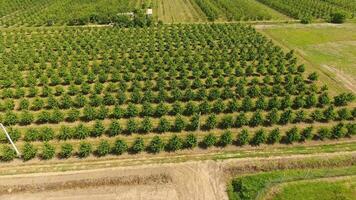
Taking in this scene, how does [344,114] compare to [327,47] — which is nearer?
[344,114]

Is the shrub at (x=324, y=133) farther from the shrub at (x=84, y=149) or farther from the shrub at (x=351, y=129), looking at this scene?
the shrub at (x=84, y=149)

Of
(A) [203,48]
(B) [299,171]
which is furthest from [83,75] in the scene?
(B) [299,171]

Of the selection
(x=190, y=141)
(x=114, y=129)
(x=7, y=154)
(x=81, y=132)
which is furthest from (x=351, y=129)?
(x=7, y=154)

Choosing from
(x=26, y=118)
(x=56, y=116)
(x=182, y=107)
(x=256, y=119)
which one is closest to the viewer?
(x=26, y=118)

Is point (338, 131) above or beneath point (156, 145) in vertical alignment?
above

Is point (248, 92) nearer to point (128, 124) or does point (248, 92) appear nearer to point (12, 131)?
point (128, 124)

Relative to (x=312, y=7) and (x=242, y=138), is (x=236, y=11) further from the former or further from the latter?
(x=242, y=138)
